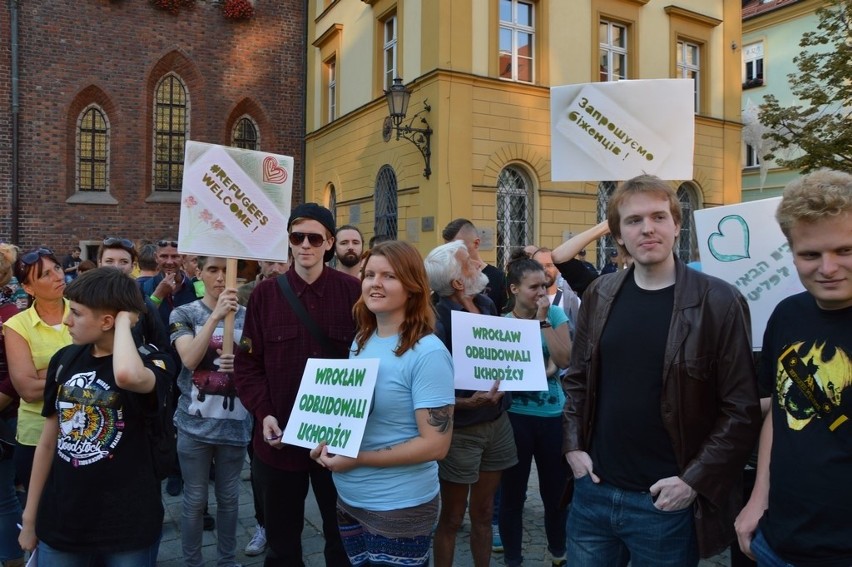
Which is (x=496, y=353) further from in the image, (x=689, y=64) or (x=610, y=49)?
(x=689, y=64)

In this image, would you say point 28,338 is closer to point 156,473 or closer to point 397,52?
point 156,473

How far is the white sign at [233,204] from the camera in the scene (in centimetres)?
361

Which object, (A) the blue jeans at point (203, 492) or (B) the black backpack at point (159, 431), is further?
(A) the blue jeans at point (203, 492)

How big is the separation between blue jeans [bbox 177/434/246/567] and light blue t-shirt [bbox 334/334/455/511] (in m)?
1.56

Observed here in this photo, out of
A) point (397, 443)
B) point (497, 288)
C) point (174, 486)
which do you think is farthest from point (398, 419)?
point (174, 486)

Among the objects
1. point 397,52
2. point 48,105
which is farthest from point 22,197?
point 397,52

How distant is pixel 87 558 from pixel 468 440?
68.7 inches

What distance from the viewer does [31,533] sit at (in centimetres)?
257

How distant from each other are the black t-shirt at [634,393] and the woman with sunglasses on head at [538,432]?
4.90 ft

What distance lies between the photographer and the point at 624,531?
2.28m

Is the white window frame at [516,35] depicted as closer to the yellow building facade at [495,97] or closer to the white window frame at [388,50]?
the yellow building facade at [495,97]

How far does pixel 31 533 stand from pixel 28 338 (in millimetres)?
1222

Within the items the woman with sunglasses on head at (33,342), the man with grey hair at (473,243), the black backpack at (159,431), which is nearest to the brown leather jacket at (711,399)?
the black backpack at (159,431)

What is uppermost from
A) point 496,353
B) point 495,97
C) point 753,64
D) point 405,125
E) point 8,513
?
point 753,64
